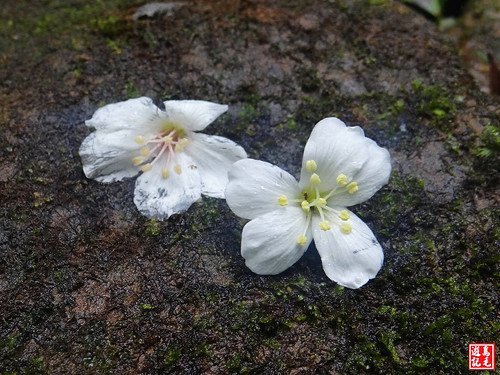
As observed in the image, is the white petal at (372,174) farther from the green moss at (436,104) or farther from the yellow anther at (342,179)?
the green moss at (436,104)

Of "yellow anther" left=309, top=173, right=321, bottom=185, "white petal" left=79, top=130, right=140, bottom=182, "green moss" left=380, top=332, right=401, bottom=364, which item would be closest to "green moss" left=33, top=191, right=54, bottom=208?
"white petal" left=79, top=130, right=140, bottom=182

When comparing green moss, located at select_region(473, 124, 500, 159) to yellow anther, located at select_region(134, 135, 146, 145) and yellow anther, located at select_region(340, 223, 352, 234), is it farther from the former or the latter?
yellow anther, located at select_region(134, 135, 146, 145)

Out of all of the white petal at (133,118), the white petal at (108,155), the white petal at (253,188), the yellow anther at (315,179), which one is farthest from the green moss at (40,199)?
the yellow anther at (315,179)

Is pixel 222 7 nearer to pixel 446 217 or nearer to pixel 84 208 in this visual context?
pixel 84 208

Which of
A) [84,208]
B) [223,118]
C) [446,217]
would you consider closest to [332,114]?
→ [223,118]

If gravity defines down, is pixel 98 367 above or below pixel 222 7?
below

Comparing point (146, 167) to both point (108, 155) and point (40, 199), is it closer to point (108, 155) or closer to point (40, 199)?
point (108, 155)

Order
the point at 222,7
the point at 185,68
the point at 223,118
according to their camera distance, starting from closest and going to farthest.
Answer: the point at 223,118 → the point at 185,68 → the point at 222,7
